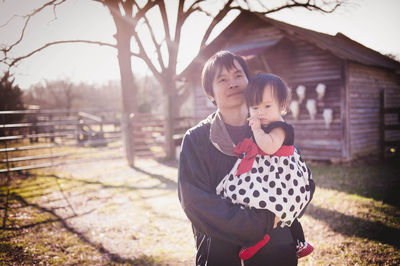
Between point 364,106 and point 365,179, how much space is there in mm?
4199

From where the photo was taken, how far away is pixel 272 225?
149cm

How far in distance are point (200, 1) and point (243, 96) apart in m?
15.2

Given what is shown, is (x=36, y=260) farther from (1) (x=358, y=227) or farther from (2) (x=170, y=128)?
(2) (x=170, y=128)

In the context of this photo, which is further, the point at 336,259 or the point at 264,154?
the point at 336,259

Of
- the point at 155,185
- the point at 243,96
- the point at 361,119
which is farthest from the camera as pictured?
the point at 361,119

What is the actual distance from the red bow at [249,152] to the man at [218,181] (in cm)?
8

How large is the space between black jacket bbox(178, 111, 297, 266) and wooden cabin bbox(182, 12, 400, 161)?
7480mm

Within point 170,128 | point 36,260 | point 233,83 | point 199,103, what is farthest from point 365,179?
point 199,103

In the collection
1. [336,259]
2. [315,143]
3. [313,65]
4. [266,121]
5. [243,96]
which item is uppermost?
[313,65]

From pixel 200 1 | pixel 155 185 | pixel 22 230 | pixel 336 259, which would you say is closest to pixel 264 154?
pixel 336 259

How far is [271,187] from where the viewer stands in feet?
4.96

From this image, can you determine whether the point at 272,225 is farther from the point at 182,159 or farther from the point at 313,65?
the point at 313,65

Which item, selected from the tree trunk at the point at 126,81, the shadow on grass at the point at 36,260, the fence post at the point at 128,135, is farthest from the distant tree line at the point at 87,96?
the shadow on grass at the point at 36,260

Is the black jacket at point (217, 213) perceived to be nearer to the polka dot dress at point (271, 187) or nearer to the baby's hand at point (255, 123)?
the polka dot dress at point (271, 187)
